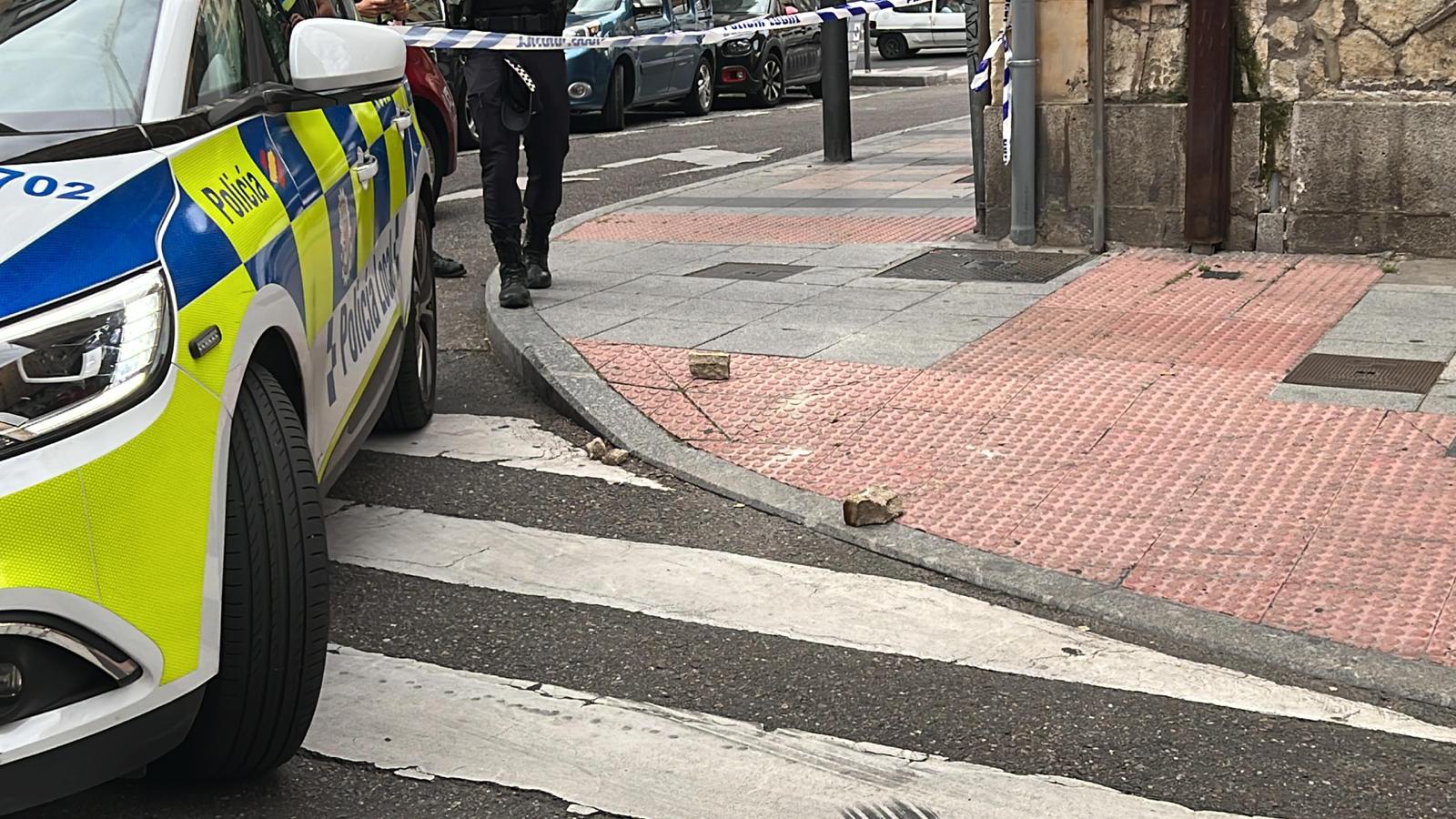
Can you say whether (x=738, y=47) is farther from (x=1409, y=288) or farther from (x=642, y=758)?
(x=642, y=758)

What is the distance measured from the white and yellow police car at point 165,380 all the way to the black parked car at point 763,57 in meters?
17.1

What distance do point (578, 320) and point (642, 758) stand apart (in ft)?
14.5

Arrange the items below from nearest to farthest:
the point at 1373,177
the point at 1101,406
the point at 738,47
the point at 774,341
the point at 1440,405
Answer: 1. the point at 1440,405
2. the point at 1101,406
3. the point at 774,341
4. the point at 1373,177
5. the point at 738,47

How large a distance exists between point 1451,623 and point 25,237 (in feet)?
10.8

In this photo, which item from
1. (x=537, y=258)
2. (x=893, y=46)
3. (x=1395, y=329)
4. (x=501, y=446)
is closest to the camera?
(x=501, y=446)

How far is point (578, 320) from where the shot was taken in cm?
778

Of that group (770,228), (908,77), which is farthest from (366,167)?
(908,77)

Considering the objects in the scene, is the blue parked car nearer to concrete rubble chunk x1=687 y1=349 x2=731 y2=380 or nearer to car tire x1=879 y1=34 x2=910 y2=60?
concrete rubble chunk x1=687 y1=349 x2=731 y2=380

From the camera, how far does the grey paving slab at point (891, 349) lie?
22.2ft

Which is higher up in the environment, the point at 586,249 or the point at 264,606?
the point at 264,606

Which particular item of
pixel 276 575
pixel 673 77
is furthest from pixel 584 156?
pixel 276 575

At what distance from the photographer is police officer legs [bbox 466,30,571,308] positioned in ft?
25.6

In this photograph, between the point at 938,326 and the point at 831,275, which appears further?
the point at 831,275

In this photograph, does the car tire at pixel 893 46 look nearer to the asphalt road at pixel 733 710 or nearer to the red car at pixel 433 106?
the red car at pixel 433 106
